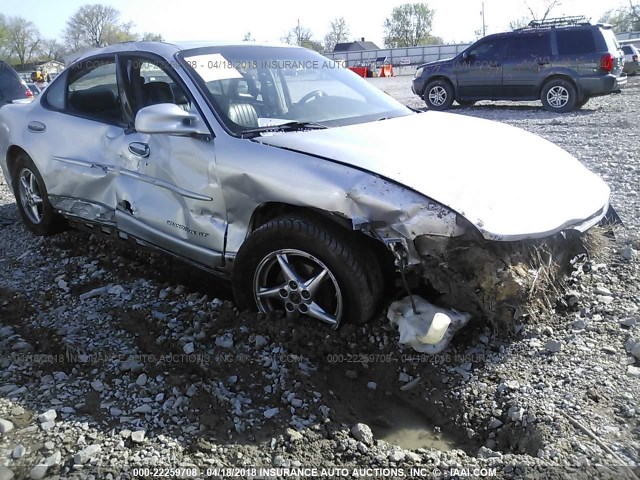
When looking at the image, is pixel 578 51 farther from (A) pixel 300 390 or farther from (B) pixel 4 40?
(B) pixel 4 40

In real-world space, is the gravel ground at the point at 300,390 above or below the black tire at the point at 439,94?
below

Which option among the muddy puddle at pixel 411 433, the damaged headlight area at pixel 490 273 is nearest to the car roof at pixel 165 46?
the damaged headlight area at pixel 490 273

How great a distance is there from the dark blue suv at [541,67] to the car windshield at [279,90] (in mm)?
10501

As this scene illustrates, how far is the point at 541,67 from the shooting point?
44.0ft

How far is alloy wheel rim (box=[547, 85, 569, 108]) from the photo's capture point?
1324cm

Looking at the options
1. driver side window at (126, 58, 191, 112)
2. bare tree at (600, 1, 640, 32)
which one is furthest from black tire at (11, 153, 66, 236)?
bare tree at (600, 1, 640, 32)

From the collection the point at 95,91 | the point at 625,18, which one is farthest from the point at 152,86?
the point at 625,18

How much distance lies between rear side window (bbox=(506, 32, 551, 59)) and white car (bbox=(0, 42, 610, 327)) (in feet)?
35.0

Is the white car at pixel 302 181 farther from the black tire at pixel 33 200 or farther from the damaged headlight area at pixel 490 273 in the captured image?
the black tire at pixel 33 200

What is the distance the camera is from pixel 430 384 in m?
2.87

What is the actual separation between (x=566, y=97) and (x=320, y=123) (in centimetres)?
1149

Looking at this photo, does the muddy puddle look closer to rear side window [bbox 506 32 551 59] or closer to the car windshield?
the car windshield

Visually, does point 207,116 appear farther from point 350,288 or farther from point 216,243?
point 350,288

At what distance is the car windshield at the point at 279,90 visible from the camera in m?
3.53
